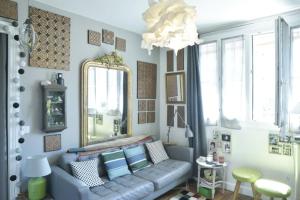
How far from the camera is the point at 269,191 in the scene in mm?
2309

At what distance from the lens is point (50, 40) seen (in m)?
2.53

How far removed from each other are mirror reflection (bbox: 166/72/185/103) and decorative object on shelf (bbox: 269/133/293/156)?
4.85 ft

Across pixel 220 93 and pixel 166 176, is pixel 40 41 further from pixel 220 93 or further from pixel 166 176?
pixel 220 93

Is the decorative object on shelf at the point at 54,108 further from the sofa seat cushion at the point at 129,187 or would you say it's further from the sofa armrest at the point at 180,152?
the sofa armrest at the point at 180,152

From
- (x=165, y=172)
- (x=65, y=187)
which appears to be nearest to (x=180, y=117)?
(x=165, y=172)

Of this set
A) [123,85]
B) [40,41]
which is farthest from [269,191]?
[40,41]

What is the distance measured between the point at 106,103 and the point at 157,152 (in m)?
1.12

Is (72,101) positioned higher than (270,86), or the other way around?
(270,86)

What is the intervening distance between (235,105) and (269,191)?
125 centimetres

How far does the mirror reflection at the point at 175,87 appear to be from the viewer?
146 inches

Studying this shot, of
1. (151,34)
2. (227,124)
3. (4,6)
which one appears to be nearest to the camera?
(151,34)

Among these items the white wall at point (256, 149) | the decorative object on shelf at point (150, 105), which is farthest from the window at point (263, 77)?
the decorative object on shelf at point (150, 105)

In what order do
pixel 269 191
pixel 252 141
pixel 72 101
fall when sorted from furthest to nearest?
1. pixel 252 141
2. pixel 72 101
3. pixel 269 191

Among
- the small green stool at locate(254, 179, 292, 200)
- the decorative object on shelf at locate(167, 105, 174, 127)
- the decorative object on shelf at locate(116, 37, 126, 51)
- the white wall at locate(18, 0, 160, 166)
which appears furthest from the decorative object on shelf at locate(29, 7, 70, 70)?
the small green stool at locate(254, 179, 292, 200)
